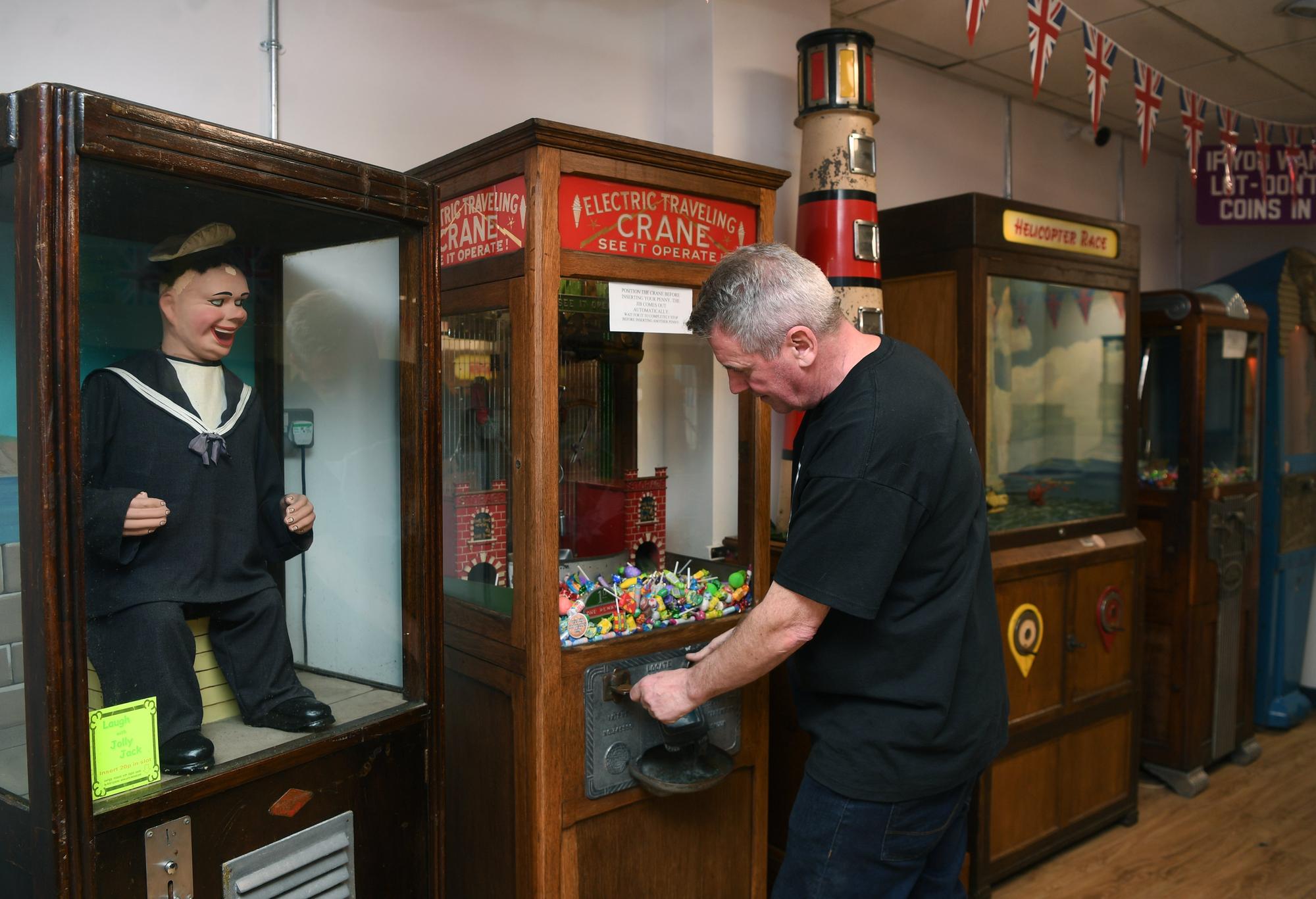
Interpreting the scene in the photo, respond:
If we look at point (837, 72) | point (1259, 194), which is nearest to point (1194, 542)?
point (1259, 194)

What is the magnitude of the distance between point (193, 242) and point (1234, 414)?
4.22 m

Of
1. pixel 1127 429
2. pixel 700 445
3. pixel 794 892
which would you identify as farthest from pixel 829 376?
pixel 1127 429

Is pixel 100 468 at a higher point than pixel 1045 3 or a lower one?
lower

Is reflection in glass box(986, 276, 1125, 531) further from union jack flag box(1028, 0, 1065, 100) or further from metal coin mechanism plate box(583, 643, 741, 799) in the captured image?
metal coin mechanism plate box(583, 643, 741, 799)

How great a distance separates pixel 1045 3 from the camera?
2.63 metres

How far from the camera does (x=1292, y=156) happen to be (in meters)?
4.33

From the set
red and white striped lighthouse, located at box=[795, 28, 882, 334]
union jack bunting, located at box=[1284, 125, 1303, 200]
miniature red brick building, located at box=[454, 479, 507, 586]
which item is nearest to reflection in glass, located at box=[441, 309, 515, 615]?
miniature red brick building, located at box=[454, 479, 507, 586]

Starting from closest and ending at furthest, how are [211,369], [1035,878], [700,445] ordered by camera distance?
[211,369], [700,445], [1035,878]

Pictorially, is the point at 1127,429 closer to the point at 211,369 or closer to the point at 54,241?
the point at 211,369

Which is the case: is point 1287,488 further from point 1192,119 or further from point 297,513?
point 297,513

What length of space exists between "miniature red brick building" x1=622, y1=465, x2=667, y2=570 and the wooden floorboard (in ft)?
5.51

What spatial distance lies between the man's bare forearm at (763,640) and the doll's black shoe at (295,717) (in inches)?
26.9

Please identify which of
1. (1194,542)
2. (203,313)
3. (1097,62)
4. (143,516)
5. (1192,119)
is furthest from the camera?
(1194,542)

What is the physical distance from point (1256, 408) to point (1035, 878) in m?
2.41
